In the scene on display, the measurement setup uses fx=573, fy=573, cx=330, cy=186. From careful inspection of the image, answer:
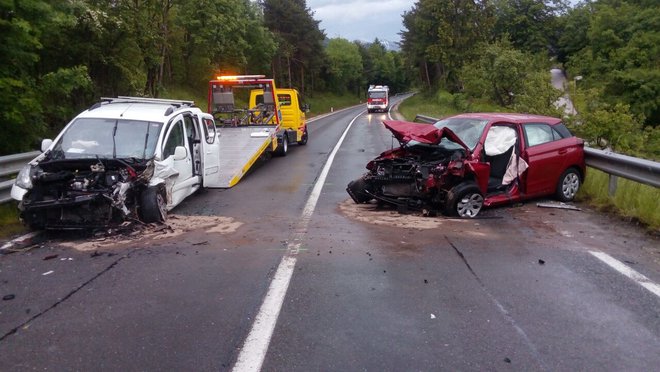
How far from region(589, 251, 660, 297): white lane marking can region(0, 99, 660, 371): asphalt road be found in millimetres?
63

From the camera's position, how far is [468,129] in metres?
9.95

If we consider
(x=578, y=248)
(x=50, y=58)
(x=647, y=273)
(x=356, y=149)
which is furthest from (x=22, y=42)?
(x=356, y=149)

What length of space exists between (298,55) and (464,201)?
6438cm

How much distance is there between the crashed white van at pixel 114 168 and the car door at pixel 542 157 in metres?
5.77

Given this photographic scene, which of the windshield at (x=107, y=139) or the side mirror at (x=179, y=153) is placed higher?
the windshield at (x=107, y=139)

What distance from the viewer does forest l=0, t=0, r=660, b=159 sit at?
11.8m

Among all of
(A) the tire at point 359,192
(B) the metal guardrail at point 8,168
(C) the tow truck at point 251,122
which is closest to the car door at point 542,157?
(A) the tire at point 359,192

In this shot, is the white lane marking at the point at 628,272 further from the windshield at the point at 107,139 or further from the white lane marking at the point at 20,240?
the white lane marking at the point at 20,240

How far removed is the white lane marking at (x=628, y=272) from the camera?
18.7ft

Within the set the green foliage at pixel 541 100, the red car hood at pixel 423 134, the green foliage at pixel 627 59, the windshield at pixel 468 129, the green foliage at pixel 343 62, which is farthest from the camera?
the green foliage at pixel 343 62

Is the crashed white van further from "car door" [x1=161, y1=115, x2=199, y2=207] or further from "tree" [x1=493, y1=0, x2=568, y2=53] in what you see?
"tree" [x1=493, y1=0, x2=568, y2=53]

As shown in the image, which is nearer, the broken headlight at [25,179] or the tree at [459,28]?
the broken headlight at [25,179]

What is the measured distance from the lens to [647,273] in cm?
618

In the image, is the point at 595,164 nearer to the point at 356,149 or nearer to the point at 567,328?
the point at 567,328
